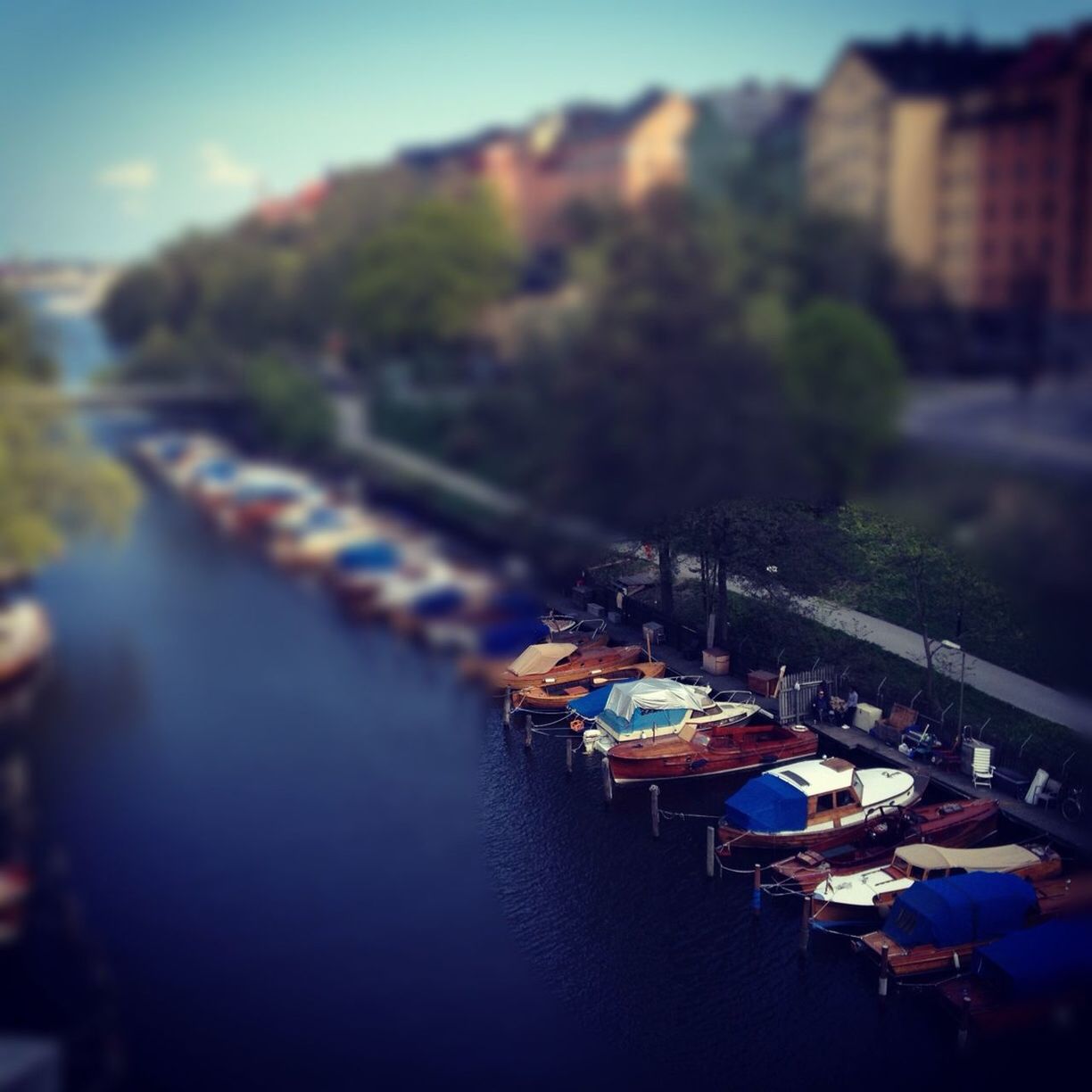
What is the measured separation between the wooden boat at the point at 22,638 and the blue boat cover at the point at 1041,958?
1.34m

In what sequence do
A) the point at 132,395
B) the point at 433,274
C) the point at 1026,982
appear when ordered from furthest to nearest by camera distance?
the point at 433,274 < the point at 132,395 < the point at 1026,982

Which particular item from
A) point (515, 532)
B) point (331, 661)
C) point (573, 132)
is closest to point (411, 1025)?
point (331, 661)

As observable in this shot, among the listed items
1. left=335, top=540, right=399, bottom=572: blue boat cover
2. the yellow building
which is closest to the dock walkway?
left=335, top=540, right=399, bottom=572: blue boat cover

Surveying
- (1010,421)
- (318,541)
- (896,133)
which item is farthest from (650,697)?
(896,133)

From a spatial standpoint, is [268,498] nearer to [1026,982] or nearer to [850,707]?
[850,707]

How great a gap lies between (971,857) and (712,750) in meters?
0.29

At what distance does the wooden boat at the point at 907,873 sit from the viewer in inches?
48.6

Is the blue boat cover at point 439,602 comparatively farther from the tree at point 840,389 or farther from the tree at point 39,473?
the tree at point 840,389

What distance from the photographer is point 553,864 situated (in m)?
1.33

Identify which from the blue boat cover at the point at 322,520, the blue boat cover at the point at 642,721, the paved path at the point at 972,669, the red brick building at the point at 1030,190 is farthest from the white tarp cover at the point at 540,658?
the red brick building at the point at 1030,190

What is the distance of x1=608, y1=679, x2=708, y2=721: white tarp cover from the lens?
130 cm

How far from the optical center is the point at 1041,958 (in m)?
1.18

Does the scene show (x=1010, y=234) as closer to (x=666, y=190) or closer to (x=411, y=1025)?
(x=666, y=190)

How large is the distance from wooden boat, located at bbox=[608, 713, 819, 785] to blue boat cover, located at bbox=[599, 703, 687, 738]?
1 centimetres
